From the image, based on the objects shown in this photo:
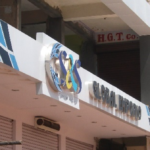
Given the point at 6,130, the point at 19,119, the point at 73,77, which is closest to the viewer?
the point at 73,77

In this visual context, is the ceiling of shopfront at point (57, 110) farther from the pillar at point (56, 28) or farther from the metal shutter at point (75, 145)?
the pillar at point (56, 28)

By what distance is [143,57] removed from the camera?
64.3ft

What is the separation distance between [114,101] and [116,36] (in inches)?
248

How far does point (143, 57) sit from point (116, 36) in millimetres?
2091

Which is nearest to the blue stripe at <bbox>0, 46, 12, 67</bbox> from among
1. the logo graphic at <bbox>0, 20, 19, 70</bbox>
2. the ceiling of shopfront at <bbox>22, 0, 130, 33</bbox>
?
the logo graphic at <bbox>0, 20, 19, 70</bbox>

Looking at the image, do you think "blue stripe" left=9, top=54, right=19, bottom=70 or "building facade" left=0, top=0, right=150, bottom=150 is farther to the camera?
"building facade" left=0, top=0, right=150, bottom=150

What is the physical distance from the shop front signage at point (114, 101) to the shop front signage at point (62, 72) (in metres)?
1.13

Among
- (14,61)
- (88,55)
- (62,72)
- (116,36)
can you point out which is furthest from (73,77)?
(116,36)

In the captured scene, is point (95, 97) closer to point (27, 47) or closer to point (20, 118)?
point (20, 118)

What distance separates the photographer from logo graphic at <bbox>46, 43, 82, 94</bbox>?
11.7 metres

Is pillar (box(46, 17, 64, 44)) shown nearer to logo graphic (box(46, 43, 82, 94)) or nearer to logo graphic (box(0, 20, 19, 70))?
logo graphic (box(46, 43, 82, 94))

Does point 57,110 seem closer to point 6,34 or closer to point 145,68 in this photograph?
point 6,34

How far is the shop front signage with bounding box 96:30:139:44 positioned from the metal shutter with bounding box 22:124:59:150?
239 inches

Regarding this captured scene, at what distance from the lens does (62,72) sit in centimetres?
1212
